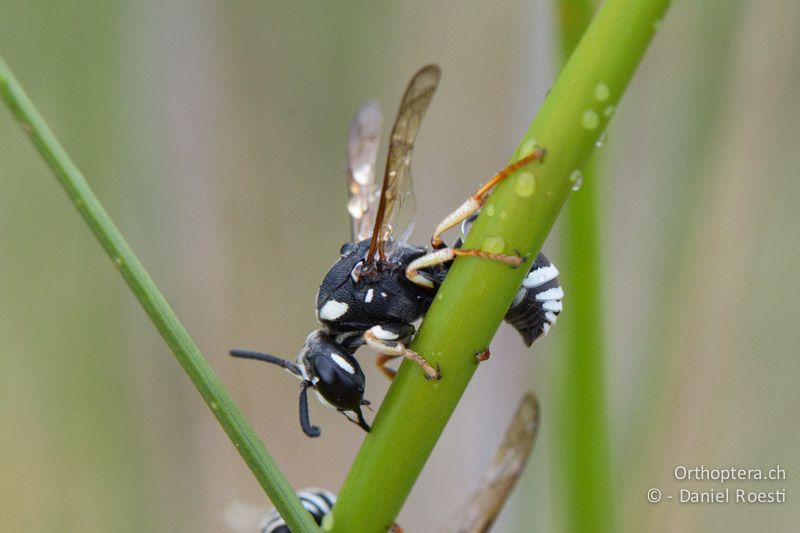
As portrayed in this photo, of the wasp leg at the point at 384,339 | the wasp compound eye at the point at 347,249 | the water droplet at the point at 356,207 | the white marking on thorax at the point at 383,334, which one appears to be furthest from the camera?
the water droplet at the point at 356,207

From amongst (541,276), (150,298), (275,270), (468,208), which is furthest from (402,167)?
(275,270)

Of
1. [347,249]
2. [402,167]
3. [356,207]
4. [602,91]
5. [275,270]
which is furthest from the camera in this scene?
[275,270]

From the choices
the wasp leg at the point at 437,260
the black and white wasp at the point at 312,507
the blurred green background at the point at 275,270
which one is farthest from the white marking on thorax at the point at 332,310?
the blurred green background at the point at 275,270

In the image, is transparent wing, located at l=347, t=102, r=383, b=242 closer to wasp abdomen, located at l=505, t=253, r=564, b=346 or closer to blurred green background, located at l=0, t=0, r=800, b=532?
blurred green background, located at l=0, t=0, r=800, b=532

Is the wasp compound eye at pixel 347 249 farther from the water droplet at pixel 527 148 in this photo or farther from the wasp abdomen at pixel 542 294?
the water droplet at pixel 527 148

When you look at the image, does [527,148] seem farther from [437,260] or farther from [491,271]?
[437,260]

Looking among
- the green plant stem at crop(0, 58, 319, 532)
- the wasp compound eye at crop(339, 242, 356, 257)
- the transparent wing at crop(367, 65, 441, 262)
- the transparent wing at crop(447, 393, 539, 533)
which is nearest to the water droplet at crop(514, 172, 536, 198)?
the green plant stem at crop(0, 58, 319, 532)

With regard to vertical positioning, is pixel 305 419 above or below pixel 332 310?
below
